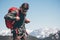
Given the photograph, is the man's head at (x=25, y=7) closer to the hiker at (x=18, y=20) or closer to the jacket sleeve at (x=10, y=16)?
the hiker at (x=18, y=20)

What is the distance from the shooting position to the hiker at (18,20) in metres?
7.26

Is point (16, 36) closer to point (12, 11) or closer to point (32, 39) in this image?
point (12, 11)

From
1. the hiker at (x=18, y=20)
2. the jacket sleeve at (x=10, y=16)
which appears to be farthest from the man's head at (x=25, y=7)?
the jacket sleeve at (x=10, y=16)

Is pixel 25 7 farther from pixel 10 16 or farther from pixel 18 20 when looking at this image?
pixel 10 16

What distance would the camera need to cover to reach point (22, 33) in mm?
7812

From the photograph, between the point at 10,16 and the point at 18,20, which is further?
the point at 18,20

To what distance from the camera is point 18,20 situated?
24.5ft

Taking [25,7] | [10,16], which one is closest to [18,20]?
[10,16]

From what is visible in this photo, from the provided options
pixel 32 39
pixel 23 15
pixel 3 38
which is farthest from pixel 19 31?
pixel 32 39

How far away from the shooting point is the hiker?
726 centimetres

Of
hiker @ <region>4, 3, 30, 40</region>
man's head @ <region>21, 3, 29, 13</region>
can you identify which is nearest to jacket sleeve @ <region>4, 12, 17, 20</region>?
hiker @ <region>4, 3, 30, 40</region>

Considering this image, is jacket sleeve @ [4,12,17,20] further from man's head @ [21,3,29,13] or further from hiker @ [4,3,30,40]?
man's head @ [21,3,29,13]

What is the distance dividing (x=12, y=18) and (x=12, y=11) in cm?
30

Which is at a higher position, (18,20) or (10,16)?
(10,16)
